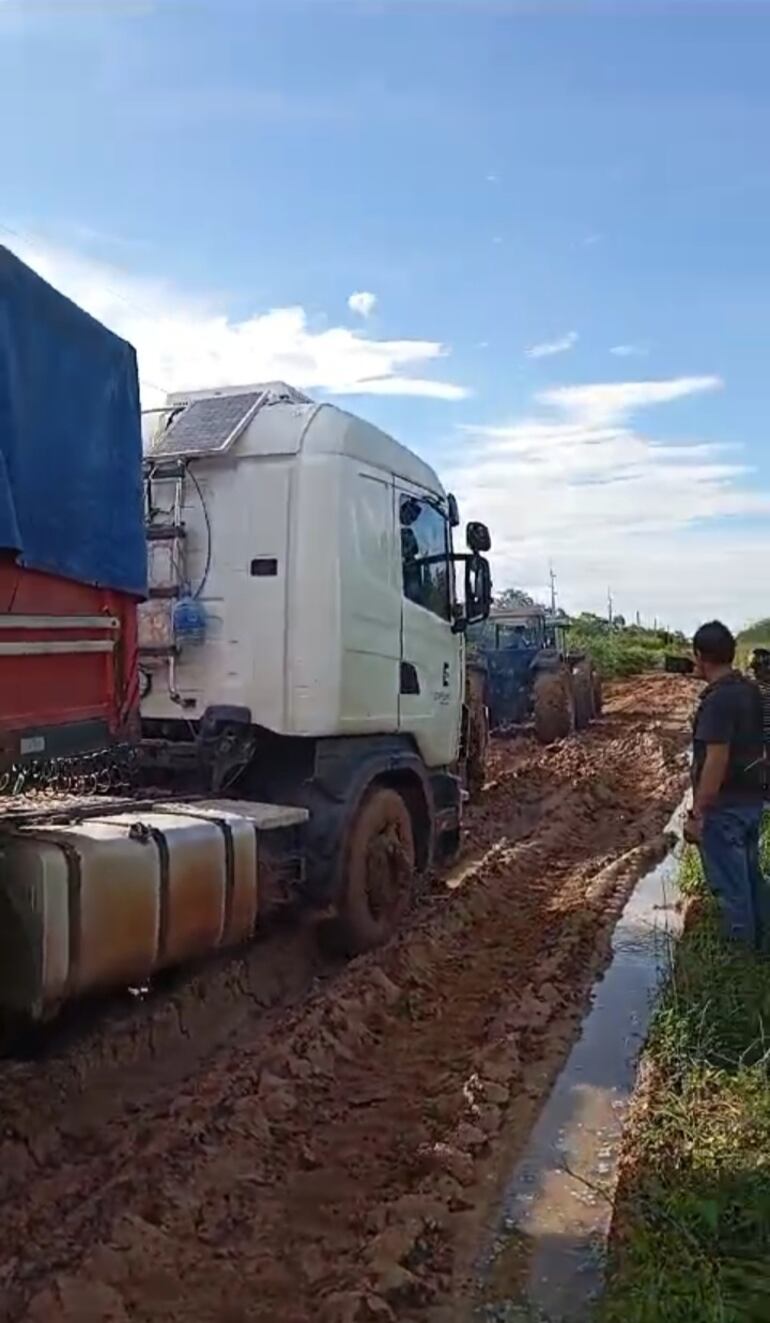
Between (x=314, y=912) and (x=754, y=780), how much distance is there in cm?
232

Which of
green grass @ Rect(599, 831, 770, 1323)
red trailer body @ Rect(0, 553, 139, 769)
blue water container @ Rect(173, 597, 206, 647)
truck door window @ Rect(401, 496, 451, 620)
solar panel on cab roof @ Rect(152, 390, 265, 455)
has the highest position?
solar panel on cab roof @ Rect(152, 390, 265, 455)

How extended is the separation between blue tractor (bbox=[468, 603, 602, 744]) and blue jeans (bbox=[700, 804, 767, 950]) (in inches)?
425

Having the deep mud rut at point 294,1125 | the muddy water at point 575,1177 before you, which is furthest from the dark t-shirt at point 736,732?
the deep mud rut at point 294,1125

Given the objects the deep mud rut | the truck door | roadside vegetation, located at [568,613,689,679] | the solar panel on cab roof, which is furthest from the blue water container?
roadside vegetation, located at [568,613,689,679]

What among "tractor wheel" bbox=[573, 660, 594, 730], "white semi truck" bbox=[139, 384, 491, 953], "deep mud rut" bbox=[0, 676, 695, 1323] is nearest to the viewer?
"deep mud rut" bbox=[0, 676, 695, 1323]

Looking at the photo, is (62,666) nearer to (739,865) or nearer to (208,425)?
(208,425)

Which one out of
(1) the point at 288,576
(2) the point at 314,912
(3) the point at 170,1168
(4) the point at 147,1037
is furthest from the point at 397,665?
(3) the point at 170,1168

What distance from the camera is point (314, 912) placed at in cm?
635

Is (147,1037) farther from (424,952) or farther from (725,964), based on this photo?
(725,964)

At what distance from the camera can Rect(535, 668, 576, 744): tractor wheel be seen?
17.8 meters

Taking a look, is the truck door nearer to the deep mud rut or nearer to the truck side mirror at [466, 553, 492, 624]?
the truck side mirror at [466, 553, 492, 624]

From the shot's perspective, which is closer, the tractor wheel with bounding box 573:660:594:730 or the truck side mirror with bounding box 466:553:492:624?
the truck side mirror with bounding box 466:553:492:624

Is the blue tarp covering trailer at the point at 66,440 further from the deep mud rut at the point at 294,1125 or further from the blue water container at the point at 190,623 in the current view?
the deep mud rut at the point at 294,1125

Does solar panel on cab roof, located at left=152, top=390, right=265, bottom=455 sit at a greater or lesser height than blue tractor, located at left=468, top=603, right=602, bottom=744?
greater
